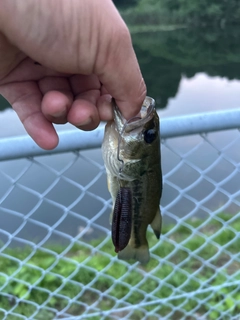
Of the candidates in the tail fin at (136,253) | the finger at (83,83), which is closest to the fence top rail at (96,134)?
the finger at (83,83)

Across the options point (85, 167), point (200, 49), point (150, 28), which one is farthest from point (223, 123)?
point (150, 28)

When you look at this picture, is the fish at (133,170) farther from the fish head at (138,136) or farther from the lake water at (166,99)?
the lake water at (166,99)

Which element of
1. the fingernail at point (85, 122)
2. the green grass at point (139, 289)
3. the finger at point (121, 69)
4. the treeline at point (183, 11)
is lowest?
the treeline at point (183, 11)

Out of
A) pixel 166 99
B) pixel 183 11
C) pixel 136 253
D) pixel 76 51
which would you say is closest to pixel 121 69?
pixel 76 51

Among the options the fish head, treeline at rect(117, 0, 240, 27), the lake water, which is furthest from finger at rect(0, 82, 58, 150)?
treeline at rect(117, 0, 240, 27)

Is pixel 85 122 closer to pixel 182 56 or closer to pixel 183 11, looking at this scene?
pixel 182 56
